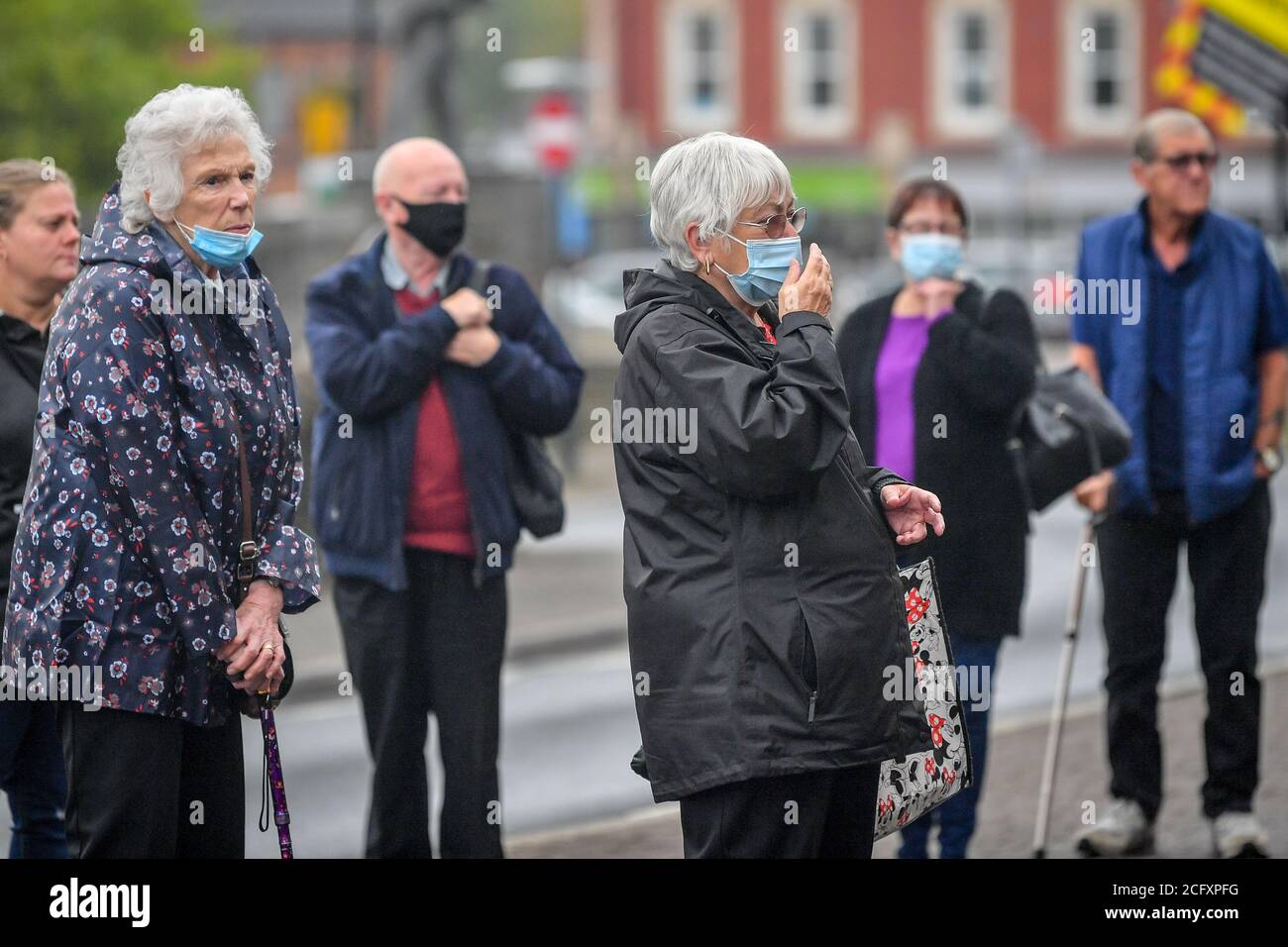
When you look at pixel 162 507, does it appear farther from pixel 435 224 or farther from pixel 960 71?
pixel 960 71

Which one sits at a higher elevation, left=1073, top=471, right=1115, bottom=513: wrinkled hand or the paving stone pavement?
left=1073, top=471, right=1115, bottom=513: wrinkled hand

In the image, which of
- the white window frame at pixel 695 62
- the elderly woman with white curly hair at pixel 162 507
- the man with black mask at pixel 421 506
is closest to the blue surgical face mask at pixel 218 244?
the elderly woman with white curly hair at pixel 162 507

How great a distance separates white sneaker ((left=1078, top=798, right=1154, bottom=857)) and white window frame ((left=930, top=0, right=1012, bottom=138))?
139ft

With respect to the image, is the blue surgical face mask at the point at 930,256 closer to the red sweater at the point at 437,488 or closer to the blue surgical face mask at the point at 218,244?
the red sweater at the point at 437,488

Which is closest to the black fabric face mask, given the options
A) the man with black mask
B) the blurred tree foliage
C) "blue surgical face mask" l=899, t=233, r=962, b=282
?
the man with black mask

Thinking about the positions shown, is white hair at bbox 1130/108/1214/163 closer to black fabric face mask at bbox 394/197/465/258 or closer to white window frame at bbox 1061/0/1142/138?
black fabric face mask at bbox 394/197/465/258

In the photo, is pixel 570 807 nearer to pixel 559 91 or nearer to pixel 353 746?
pixel 353 746

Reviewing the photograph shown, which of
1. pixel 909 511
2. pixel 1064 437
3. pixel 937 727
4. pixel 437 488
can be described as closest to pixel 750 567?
pixel 909 511

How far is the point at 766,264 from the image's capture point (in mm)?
3809

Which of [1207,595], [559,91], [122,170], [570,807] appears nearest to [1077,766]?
[1207,595]

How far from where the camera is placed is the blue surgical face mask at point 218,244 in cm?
401

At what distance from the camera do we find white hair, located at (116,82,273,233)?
3984 millimetres

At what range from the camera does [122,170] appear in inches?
160

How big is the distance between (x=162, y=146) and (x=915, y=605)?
1.92 meters
